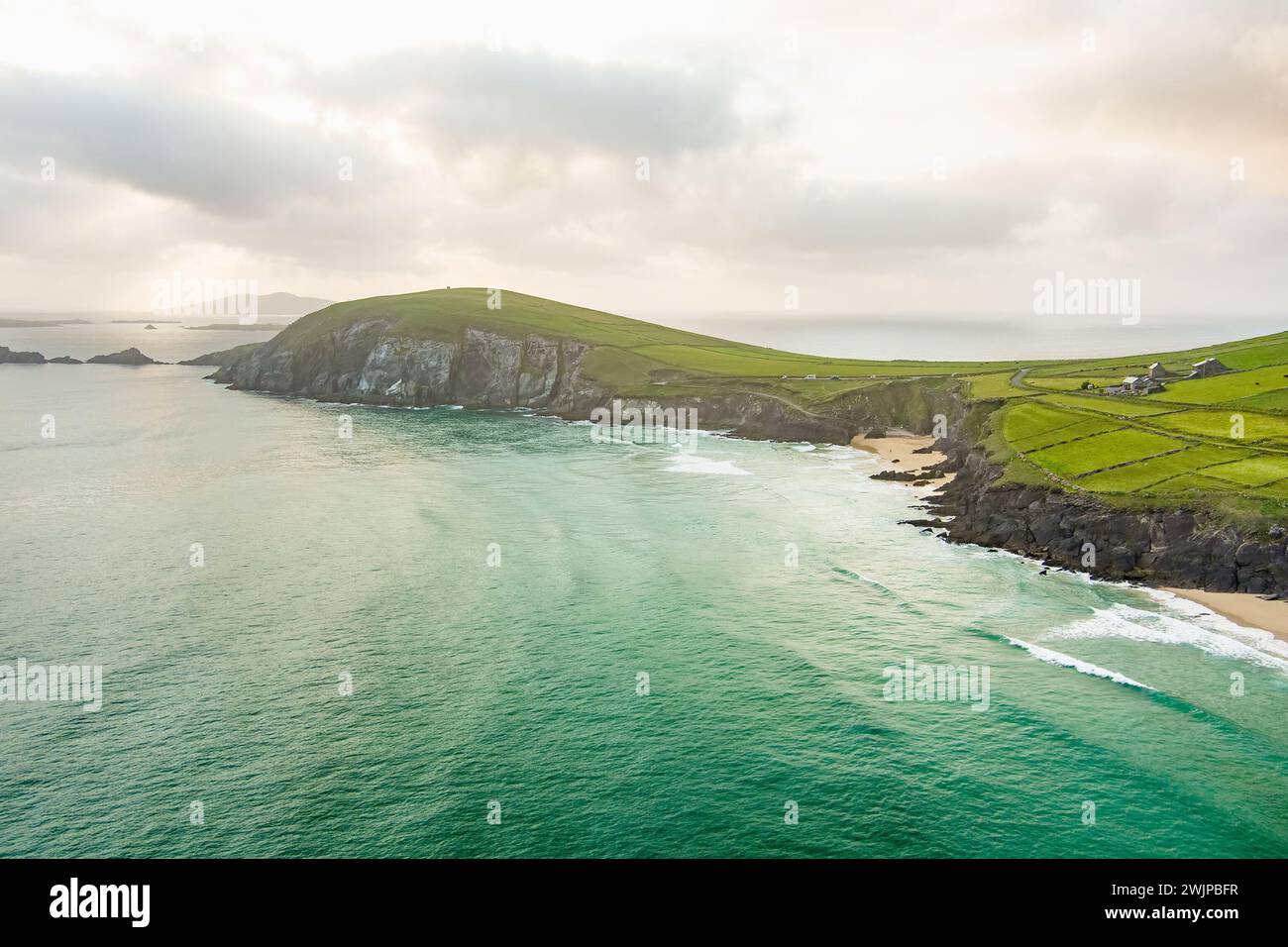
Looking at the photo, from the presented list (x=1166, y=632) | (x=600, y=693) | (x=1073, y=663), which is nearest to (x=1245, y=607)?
(x=1166, y=632)

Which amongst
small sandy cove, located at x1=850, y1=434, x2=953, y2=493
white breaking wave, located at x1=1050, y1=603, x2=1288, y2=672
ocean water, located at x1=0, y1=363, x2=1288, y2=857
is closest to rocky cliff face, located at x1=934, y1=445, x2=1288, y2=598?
ocean water, located at x1=0, y1=363, x2=1288, y2=857

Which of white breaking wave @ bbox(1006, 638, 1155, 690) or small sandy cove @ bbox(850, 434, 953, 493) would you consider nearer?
white breaking wave @ bbox(1006, 638, 1155, 690)

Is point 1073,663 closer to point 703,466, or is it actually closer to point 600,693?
point 600,693

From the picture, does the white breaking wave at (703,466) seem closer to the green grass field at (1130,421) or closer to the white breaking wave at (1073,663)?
the green grass field at (1130,421)

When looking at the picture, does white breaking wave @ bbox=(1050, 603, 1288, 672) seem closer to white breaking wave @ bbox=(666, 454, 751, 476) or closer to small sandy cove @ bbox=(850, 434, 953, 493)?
small sandy cove @ bbox=(850, 434, 953, 493)

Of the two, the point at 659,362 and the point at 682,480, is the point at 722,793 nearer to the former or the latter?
the point at 682,480

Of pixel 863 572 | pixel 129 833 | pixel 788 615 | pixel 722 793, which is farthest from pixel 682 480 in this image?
pixel 129 833
